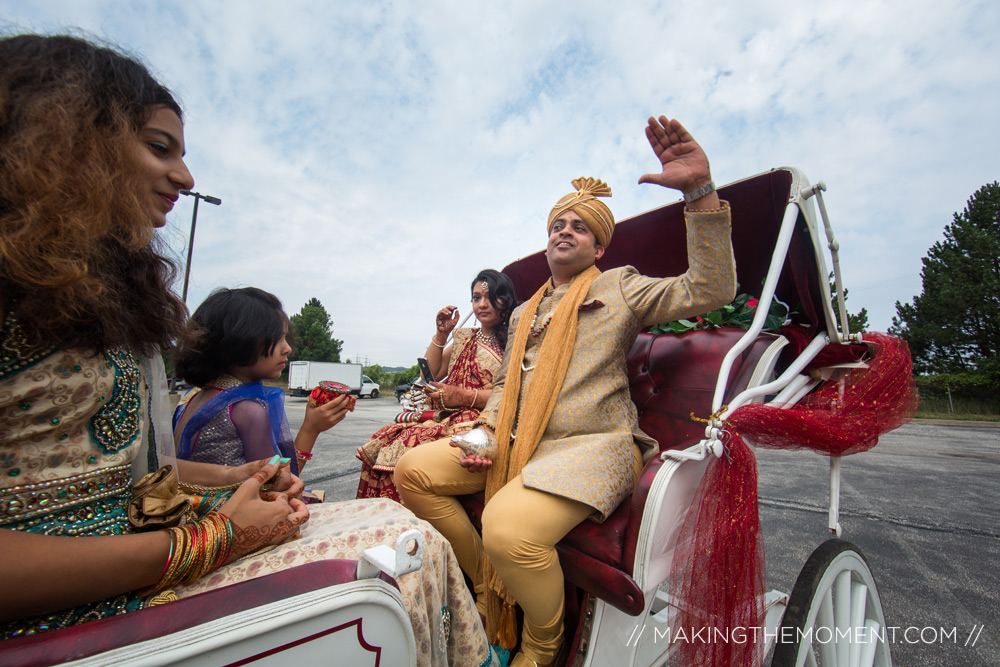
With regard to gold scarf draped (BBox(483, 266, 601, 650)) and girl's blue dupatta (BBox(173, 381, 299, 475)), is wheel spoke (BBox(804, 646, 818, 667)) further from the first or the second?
girl's blue dupatta (BBox(173, 381, 299, 475))

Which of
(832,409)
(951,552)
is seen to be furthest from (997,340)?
(832,409)

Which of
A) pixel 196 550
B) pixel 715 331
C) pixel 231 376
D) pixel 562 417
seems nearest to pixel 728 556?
pixel 562 417

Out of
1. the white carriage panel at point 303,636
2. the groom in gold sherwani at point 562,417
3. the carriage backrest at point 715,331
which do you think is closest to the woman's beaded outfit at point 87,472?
the white carriage panel at point 303,636

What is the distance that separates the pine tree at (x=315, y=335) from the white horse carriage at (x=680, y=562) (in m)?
35.8

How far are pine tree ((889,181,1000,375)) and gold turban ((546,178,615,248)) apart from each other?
2730 cm

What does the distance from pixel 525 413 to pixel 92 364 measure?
4.39 ft

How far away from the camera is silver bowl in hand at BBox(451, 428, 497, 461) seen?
1749 millimetres

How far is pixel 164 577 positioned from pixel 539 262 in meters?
2.51

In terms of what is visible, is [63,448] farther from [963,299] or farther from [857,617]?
[963,299]

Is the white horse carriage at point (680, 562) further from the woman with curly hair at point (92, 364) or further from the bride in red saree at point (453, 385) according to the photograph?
the bride in red saree at point (453, 385)

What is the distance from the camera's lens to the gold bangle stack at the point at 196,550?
2.63 feet

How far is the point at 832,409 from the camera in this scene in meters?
1.81

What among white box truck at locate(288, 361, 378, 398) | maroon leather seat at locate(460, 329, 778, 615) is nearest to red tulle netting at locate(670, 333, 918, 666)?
maroon leather seat at locate(460, 329, 778, 615)

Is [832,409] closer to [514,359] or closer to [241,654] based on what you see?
[514,359]
